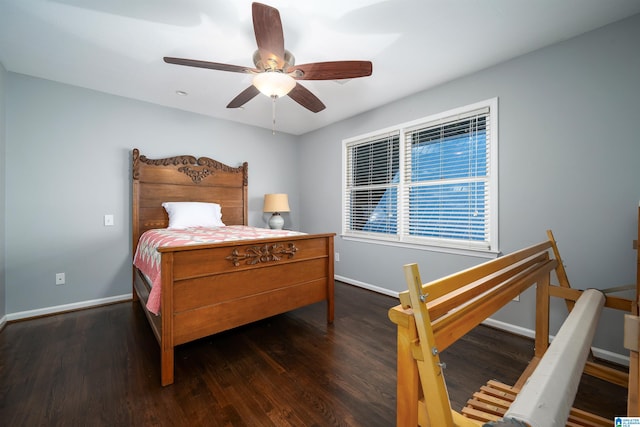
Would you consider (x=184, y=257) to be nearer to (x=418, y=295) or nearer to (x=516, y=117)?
(x=418, y=295)

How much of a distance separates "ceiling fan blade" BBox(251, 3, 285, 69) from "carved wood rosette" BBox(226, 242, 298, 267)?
4.42ft

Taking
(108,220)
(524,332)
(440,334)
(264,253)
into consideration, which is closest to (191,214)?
(108,220)

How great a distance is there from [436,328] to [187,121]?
3873mm

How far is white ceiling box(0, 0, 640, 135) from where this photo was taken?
5.69ft

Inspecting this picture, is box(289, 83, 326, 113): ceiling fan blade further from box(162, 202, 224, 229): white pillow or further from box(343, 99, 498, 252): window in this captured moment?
box(162, 202, 224, 229): white pillow

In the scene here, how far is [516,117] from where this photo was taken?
7.51ft

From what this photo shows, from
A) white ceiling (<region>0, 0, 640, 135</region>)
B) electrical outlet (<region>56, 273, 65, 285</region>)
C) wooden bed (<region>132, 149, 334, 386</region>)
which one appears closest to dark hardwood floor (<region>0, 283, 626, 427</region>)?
wooden bed (<region>132, 149, 334, 386</region>)

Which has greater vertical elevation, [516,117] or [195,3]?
[195,3]

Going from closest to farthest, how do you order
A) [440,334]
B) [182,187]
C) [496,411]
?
[440,334] < [496,411] < [182,187]

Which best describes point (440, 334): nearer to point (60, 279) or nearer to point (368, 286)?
point (368, 286)

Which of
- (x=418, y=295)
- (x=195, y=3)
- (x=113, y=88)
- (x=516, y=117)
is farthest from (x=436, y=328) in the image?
(x=113, y=88)

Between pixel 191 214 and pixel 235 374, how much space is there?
83.8 inches

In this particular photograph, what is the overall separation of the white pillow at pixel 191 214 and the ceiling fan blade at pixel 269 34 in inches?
84.7

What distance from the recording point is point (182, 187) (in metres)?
3.46
